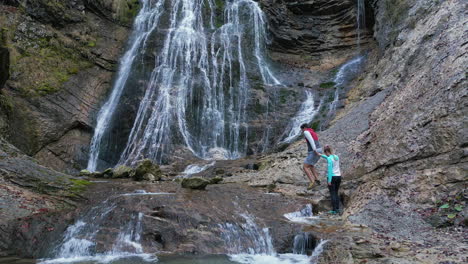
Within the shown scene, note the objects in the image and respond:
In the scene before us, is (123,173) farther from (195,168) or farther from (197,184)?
(197,184)

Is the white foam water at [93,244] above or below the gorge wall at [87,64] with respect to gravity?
below

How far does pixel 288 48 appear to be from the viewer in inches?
1118

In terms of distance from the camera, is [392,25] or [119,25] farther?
[119,25]

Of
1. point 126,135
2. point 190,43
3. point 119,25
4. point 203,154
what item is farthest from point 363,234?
point 119,25

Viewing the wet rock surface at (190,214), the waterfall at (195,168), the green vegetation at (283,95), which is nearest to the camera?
the wet rock surface at (190,214)

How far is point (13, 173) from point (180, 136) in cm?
1134

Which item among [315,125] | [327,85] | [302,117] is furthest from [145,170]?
[327,85]

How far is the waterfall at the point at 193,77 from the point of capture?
63.9ft

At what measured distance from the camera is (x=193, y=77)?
22.2m

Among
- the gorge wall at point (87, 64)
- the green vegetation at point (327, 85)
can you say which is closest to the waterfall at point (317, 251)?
the gorge wall at point (87, 64)

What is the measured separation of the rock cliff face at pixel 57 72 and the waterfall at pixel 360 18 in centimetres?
1821

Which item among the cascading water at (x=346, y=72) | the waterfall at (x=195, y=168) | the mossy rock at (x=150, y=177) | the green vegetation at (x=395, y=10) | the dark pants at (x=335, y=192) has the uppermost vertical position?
the green vegetation at (x=395, y=10)

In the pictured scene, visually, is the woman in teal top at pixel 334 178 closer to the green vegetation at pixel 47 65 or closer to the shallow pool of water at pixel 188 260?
the shallow pool of water at pixel 188 260

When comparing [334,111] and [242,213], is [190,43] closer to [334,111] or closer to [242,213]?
[334,111]
